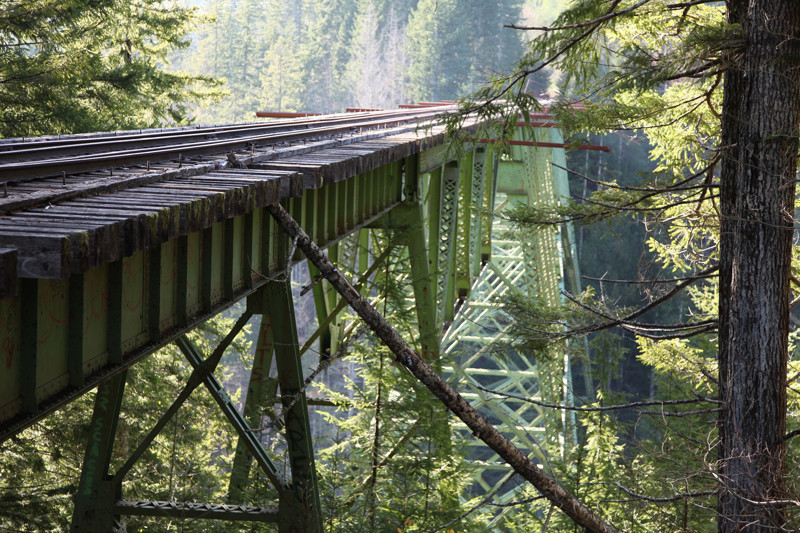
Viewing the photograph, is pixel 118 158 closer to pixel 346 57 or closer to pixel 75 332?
pixel 75 332

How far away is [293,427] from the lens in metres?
5.22

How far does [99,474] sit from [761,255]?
492 centimetres

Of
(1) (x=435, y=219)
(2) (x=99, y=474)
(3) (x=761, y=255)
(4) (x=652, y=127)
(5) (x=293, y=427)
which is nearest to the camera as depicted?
(3) (x=761, y=255)

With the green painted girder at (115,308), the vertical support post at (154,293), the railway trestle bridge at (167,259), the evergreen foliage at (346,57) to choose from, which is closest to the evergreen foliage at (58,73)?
the railway trestle bridge at (167,259)

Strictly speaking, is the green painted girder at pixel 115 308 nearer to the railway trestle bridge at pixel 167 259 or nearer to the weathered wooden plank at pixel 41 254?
the railway trestle bridge at pixel 167 259

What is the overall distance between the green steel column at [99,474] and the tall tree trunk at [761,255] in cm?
429

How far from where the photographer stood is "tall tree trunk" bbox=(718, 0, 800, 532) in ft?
16.0

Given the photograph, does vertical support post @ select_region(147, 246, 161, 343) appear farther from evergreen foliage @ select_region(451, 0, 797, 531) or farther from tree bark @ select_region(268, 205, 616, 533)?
evergreen foliage @ select_region(451, 0, 797, 531)

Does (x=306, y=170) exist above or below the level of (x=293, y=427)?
above

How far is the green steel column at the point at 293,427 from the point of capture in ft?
16.8

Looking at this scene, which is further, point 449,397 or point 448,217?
point 448,217

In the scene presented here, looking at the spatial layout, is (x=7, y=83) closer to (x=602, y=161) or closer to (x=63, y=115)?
(x=63, y=115)

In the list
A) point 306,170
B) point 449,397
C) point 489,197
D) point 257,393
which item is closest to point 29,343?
point 306,170

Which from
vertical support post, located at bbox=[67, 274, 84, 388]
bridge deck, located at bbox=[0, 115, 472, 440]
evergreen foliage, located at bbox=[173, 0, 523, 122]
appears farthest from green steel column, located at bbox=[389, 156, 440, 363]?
evergreen foliage, located at bbox=[173, 0, 523, 122]
